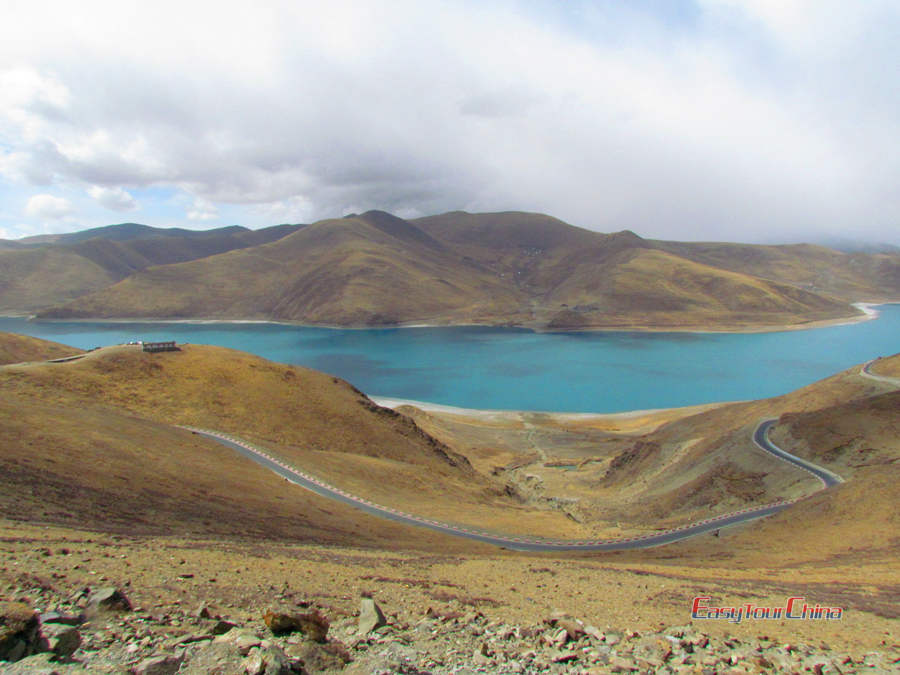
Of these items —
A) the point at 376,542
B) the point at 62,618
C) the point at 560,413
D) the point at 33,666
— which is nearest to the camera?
the point at 33,666

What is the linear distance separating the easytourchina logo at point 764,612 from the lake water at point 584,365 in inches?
3474

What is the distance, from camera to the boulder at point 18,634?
675 cm

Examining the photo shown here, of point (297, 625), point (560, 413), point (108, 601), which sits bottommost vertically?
point (560, 413)

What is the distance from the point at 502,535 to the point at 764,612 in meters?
18.1

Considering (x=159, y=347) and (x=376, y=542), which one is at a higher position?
(x=159, y=347)

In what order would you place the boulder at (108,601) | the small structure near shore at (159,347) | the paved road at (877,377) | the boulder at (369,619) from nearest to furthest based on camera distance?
the boulder at (108,601)
the boulder at (369,619)
the small structure near shore at (159,347)
the paved road at (877,377)

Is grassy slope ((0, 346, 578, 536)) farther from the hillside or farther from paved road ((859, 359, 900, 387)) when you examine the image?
paved road ((859, 359, 900, 387))

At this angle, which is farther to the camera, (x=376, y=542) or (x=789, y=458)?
(x=789, y=458)

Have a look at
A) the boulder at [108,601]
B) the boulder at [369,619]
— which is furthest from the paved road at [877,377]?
the boulder at [108,601]

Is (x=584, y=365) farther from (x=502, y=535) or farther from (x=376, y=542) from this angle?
(x=376, y=542)

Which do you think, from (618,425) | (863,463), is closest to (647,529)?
(863,463)

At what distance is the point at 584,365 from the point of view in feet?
485

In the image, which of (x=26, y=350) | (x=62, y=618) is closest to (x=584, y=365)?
(x=26, y=350)

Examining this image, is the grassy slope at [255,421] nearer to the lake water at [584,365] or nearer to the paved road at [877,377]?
the paved road at [877,377]
